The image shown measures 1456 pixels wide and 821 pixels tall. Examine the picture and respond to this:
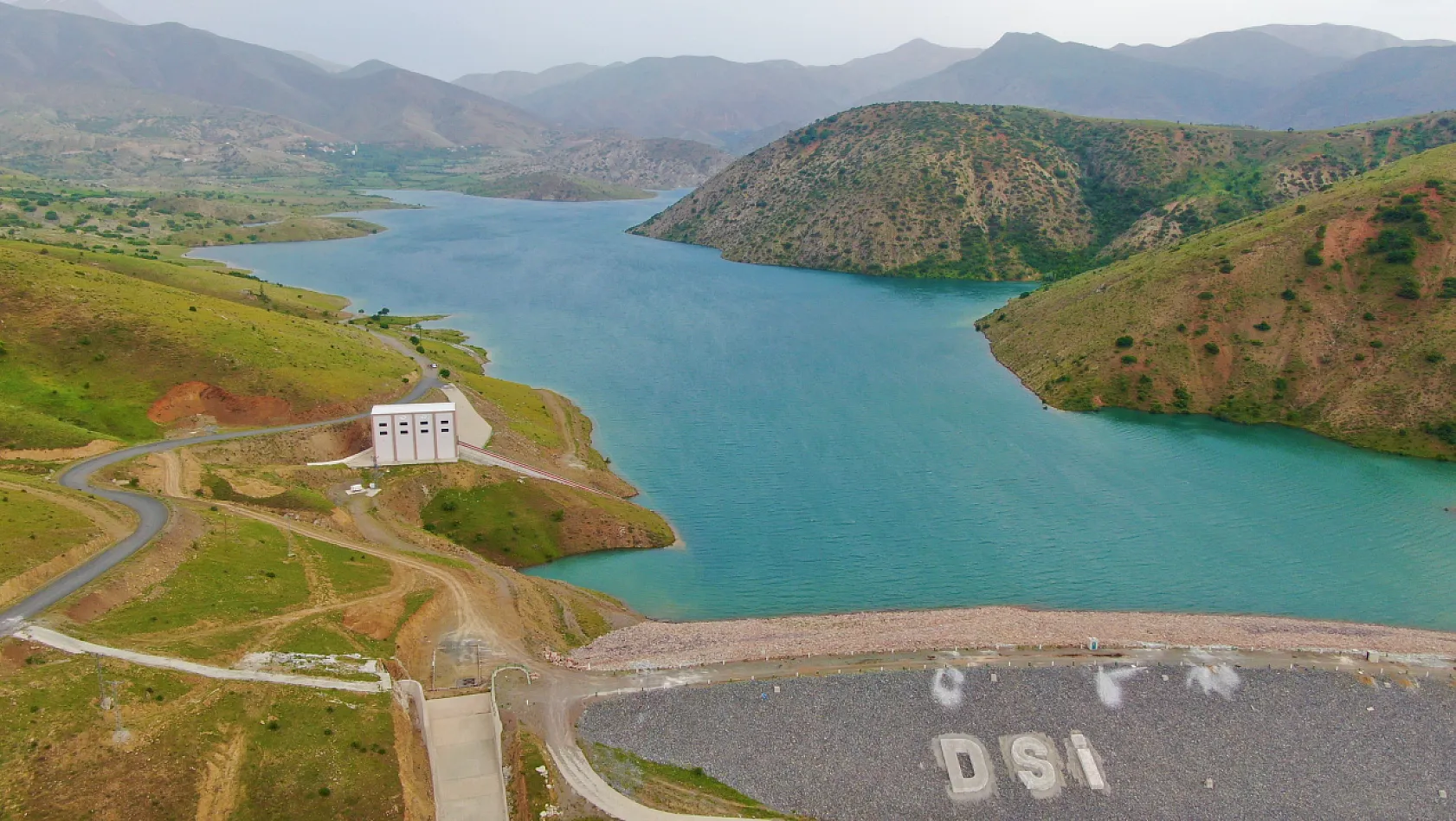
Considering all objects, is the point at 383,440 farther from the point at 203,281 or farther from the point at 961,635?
A: the point at 203,281

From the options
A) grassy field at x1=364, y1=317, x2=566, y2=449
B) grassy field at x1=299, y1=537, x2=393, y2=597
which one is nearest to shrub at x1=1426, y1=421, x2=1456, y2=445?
grassy field at x1=364, y1=317, x2=566, y2=449

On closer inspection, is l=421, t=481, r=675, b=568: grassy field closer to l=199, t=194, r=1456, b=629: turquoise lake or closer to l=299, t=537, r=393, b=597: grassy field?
l=199, t=194, r=1456, b=629: turquoise lake

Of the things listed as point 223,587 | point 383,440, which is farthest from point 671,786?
point 383,440

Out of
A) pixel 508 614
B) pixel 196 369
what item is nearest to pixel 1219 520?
pixel 508 614

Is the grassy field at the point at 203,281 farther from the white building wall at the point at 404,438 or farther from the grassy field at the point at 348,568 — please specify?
the grassy field at the point at 348,568

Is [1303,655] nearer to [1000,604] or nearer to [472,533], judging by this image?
[1000,604]

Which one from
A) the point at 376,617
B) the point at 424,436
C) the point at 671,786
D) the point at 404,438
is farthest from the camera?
the point at 424,436
